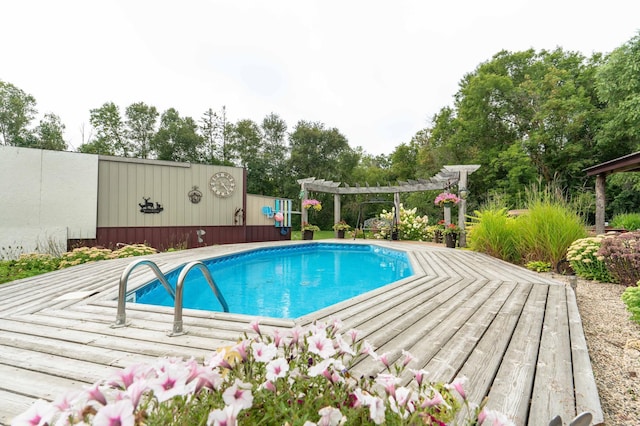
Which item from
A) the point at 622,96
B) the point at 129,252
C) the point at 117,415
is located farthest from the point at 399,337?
the point at 622,96

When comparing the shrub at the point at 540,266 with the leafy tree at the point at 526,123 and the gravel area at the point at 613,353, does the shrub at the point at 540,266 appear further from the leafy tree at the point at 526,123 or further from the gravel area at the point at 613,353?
the leafy tree at the point at 526,123

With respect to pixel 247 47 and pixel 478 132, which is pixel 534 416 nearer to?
pixel 247 47

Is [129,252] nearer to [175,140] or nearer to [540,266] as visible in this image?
[540,266]

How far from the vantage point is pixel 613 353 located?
198 centimetres

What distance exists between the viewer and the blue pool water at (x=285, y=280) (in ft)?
13.5

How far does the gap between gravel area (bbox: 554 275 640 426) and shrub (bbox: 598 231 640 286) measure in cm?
42

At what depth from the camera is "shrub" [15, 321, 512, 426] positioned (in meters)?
0.51

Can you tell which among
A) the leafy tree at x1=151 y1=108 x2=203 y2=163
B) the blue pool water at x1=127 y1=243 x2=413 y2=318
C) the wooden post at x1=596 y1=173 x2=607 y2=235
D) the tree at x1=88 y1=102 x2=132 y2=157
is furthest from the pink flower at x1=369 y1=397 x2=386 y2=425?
the tree at x1=88 y1=102 x2=132 y2=157

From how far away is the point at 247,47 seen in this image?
9.81 metres

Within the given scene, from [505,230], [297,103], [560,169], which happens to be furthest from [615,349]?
[297,103]

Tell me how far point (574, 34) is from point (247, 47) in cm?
1413

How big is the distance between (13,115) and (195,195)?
15480 millimetres

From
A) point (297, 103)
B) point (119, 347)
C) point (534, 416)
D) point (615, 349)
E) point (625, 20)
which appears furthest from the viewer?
point (297, 103)

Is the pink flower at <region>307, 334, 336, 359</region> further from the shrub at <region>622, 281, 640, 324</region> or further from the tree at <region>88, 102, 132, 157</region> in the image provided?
the tree at <region>88, 102, 132, 157</region>
